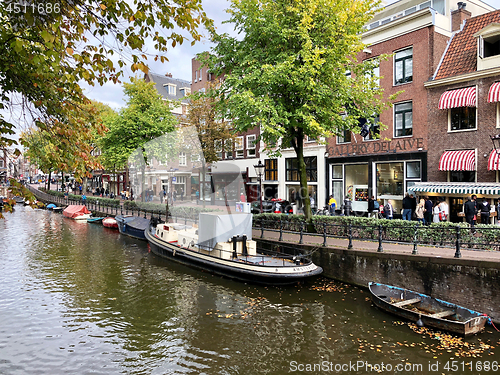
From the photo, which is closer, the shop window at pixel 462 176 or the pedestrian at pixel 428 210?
the pedestrian at pixel 428 210

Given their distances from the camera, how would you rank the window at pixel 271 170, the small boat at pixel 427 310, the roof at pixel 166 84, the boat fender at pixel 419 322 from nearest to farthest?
1. the small boat at pixel 427 310
2. the boat fender at pixel 419 322
3. the window at pixel 271 170
4. the roof at pixel 166 84

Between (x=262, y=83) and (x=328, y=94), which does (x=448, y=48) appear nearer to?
(x=328, y=94)

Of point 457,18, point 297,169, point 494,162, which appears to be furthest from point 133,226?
point 457,18

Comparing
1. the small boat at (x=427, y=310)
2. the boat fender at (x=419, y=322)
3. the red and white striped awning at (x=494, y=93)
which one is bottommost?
the boat fender at (x=419, y=322)

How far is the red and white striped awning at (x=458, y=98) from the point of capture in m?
18.0

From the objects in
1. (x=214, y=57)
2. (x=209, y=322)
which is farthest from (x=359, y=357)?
(x=214, y=57)

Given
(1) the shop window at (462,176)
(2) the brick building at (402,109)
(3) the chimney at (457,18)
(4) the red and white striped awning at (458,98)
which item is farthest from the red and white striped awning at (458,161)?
(3) the chimney at (457,18)

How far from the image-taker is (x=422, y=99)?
20625 millimetres

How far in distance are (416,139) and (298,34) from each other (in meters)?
10.6

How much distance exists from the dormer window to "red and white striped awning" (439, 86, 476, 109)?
4.47 feet

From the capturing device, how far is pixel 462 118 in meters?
18.8

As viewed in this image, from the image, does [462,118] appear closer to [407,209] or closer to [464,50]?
[464,50]

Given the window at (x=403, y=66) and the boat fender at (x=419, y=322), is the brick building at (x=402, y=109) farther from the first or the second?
the boat fender at (x=419, y=322)

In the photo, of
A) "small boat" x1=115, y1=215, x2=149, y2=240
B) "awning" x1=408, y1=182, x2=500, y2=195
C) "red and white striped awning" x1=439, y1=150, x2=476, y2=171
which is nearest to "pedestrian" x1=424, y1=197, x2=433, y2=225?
"awning" x1=408, y1=182, x2=500, y2=195
